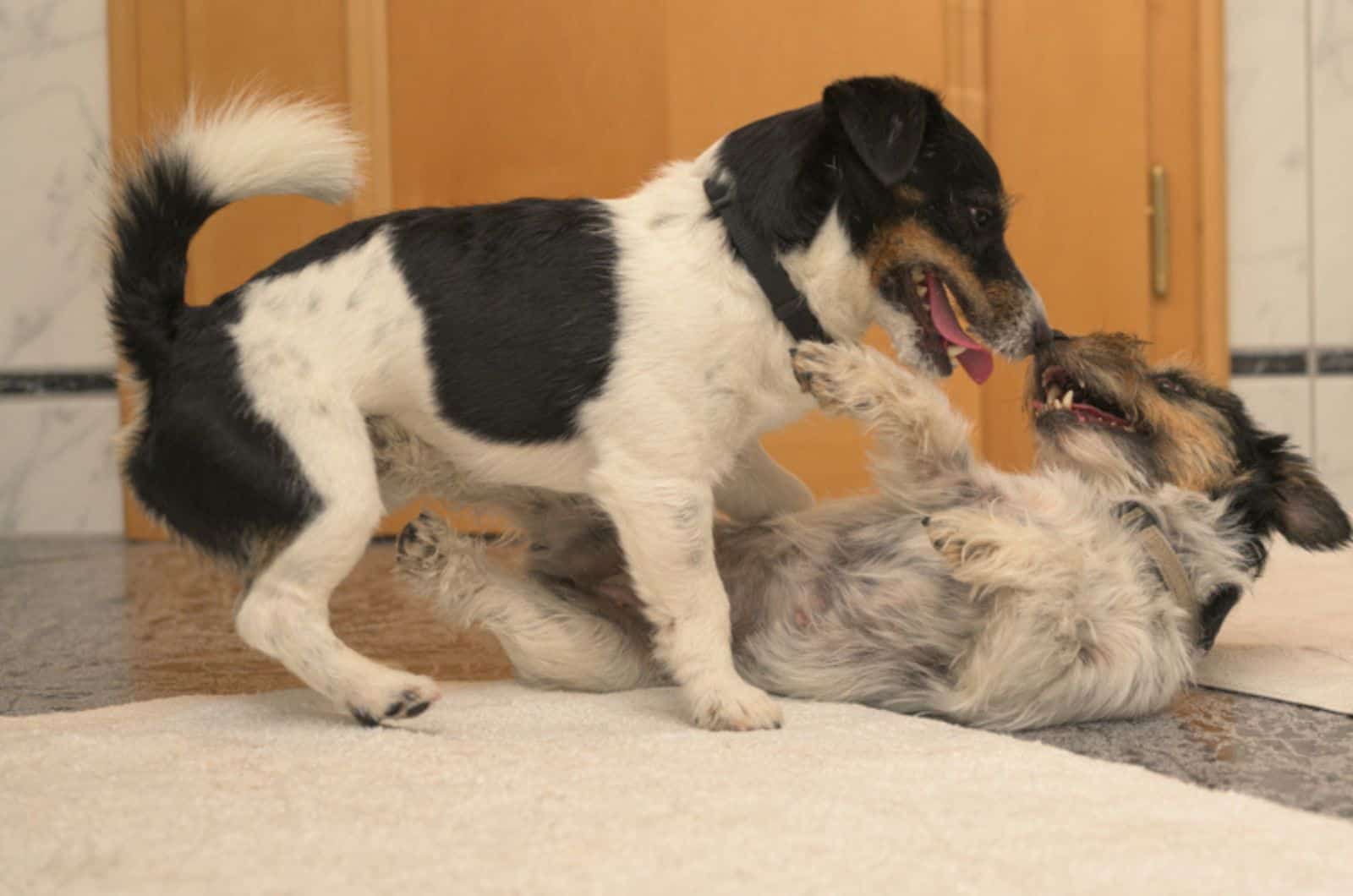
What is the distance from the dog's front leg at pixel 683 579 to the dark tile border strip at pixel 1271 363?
129 inches

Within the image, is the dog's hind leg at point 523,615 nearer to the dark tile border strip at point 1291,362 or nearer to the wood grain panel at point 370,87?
the wood grain panel at point 370,87

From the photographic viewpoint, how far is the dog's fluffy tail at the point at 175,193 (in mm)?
1973

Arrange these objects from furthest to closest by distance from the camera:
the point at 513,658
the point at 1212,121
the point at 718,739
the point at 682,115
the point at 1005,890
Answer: the point at 1212,121 < the point at 682,115 < the point at 513,658 < the point at 718,739 < the point at 1005,890

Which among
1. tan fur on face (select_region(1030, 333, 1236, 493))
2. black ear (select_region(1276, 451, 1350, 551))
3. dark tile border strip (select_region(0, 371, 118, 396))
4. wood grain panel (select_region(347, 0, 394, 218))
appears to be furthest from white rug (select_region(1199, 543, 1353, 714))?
dark tile border strip (select_region(0, 371, 118, 396))

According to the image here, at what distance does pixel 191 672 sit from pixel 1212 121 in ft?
11.5

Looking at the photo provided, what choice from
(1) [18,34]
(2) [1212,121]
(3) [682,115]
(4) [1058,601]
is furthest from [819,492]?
(1) [18,34]

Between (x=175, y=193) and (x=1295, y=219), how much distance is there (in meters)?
3.75

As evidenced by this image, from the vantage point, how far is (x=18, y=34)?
459 cm

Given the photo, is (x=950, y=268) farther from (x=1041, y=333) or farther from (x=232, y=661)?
(x=232, y=661)

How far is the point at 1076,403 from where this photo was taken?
2398 mm

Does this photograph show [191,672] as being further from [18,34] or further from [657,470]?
[18,34]

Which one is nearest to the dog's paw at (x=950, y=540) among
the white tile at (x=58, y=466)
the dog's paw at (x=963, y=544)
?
the dog's paw at (x=963, y=544)

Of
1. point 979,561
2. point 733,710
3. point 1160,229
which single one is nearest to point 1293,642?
point 979,561

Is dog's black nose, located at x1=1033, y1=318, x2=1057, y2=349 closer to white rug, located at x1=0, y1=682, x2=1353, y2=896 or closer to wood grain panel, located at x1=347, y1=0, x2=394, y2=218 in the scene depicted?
white rug, located at x1=0, y1=682, x2=1353, y2=896
